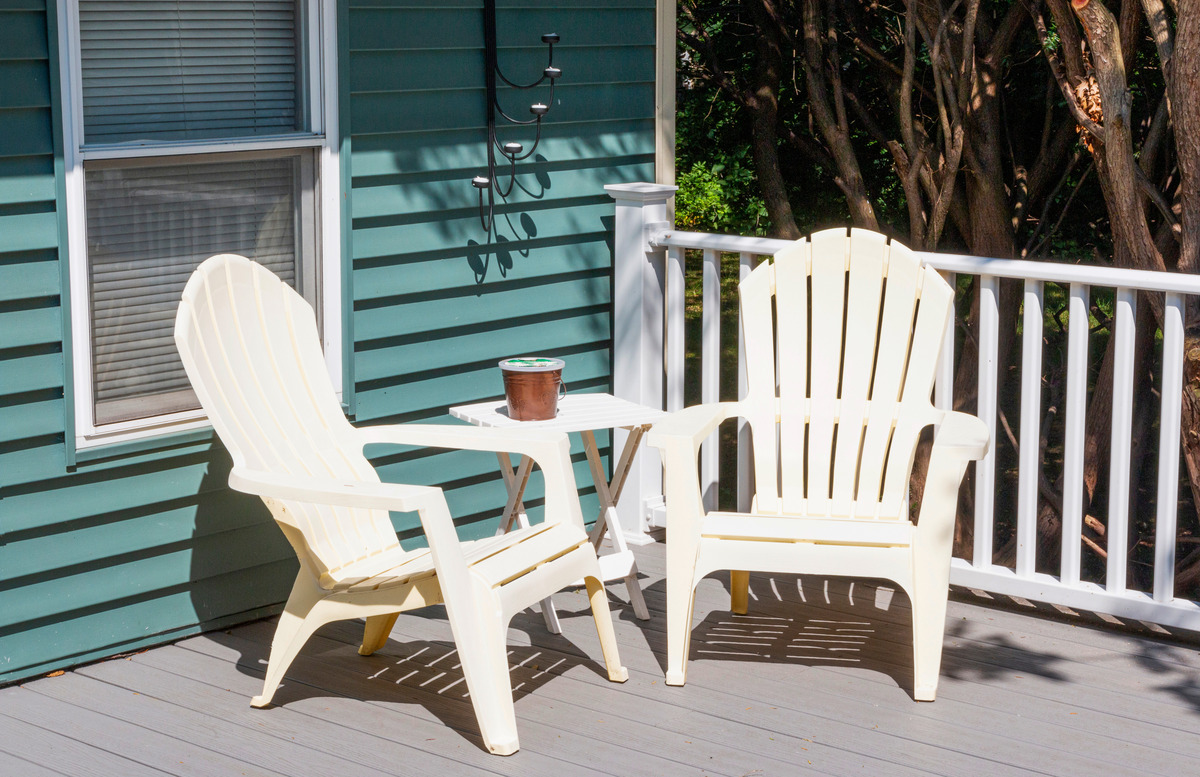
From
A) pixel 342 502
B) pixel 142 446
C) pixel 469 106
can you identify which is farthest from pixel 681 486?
pixel 469 106

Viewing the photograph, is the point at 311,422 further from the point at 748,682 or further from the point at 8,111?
the point at 748,682

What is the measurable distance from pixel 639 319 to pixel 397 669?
1.57 m

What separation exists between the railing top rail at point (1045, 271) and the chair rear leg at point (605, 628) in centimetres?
122

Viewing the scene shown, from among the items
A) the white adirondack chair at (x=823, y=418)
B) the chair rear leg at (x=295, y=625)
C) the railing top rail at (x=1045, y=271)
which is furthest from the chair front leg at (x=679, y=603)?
the railing top rail at (x=1045, y=271)

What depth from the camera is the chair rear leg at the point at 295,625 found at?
10.5 ft

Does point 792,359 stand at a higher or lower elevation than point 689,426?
higher

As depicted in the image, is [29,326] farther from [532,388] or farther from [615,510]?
[615,510]

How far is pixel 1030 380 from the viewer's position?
148 inches

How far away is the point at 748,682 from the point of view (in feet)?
11.4

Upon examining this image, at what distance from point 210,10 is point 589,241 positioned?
155 cm

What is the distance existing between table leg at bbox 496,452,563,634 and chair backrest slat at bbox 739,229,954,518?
64 cm

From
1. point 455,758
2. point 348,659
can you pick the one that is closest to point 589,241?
point 348,659

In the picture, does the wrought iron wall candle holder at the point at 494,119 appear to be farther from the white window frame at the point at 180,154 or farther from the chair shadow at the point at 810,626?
the chair shadow at the point at 810,626

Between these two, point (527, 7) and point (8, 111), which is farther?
point (527, 7)
